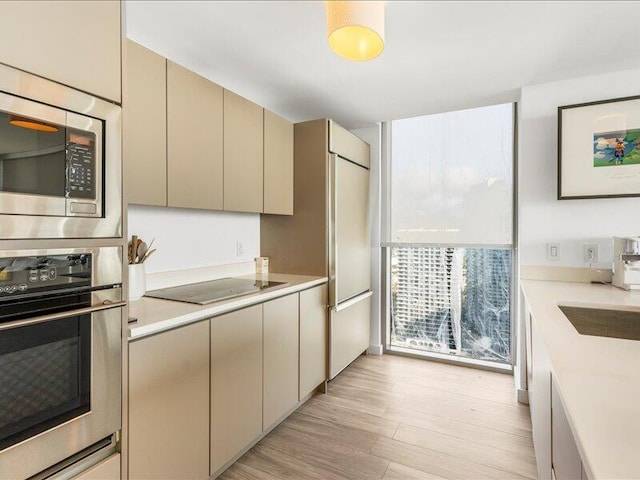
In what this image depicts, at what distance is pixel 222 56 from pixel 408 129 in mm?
1976

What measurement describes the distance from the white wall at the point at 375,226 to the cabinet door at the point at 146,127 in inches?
86.8

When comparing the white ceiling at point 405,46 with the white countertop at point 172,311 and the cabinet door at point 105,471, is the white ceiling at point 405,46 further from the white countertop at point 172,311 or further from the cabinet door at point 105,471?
the cabinet door at point 105,471

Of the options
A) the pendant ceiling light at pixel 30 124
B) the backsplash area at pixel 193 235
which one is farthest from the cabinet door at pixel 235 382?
the pendant ceiling light at pixel 30 124

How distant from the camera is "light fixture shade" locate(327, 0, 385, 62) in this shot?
53.6 inches

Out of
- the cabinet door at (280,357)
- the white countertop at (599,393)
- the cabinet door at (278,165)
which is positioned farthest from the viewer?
the cabinet door at (278,165)

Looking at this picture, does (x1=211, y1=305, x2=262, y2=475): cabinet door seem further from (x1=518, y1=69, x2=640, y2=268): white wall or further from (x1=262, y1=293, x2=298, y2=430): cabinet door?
(x1=518, y1=69, x2=640, y2=268): white wall

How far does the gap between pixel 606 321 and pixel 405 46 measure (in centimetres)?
177

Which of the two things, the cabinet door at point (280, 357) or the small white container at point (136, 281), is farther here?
the cabinet door at point (280, 357)

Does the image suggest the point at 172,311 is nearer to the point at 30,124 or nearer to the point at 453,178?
the point at 30,124

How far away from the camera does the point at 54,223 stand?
1.02 m

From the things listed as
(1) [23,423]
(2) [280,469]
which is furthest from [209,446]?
(1) [23,423]

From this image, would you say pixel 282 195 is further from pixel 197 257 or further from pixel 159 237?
pixel 159 237

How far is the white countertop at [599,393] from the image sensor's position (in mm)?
498

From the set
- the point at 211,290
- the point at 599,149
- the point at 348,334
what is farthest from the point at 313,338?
the point at 599,149
